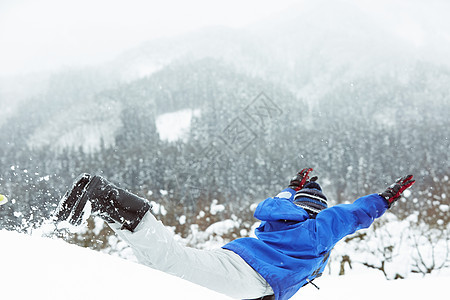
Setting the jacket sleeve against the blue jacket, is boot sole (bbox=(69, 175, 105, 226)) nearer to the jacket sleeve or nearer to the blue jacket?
the blue jacket

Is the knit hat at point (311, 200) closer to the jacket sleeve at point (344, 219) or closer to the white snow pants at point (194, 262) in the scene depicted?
the jacket sleeve at point (344, 219)

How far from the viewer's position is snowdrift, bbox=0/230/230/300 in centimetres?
141

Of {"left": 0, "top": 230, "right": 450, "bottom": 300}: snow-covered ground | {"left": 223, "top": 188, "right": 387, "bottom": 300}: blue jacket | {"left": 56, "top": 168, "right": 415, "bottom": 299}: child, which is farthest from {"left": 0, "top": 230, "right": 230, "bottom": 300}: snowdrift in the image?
{"left": 223, "top": 188, "right": 387, "bottom": 300}: blue jacket

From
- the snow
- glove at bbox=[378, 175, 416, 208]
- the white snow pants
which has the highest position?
glove at bbox=[378, 175, 416, 208]

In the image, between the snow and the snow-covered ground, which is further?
the snow

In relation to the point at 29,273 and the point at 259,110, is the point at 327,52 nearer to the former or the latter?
the point at 259,110

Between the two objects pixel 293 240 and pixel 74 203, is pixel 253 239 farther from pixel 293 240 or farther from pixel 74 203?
pixel 74 203

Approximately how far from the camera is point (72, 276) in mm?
1507

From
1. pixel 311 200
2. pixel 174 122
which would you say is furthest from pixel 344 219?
pixel 174 122

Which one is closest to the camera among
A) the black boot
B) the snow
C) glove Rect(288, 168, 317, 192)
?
the black boot

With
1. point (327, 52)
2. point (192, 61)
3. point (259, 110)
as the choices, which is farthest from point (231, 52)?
point (259, 110)

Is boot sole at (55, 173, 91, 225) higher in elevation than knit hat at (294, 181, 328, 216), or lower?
higher

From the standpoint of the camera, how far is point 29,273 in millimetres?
1470

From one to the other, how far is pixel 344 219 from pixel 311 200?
0.34 m
